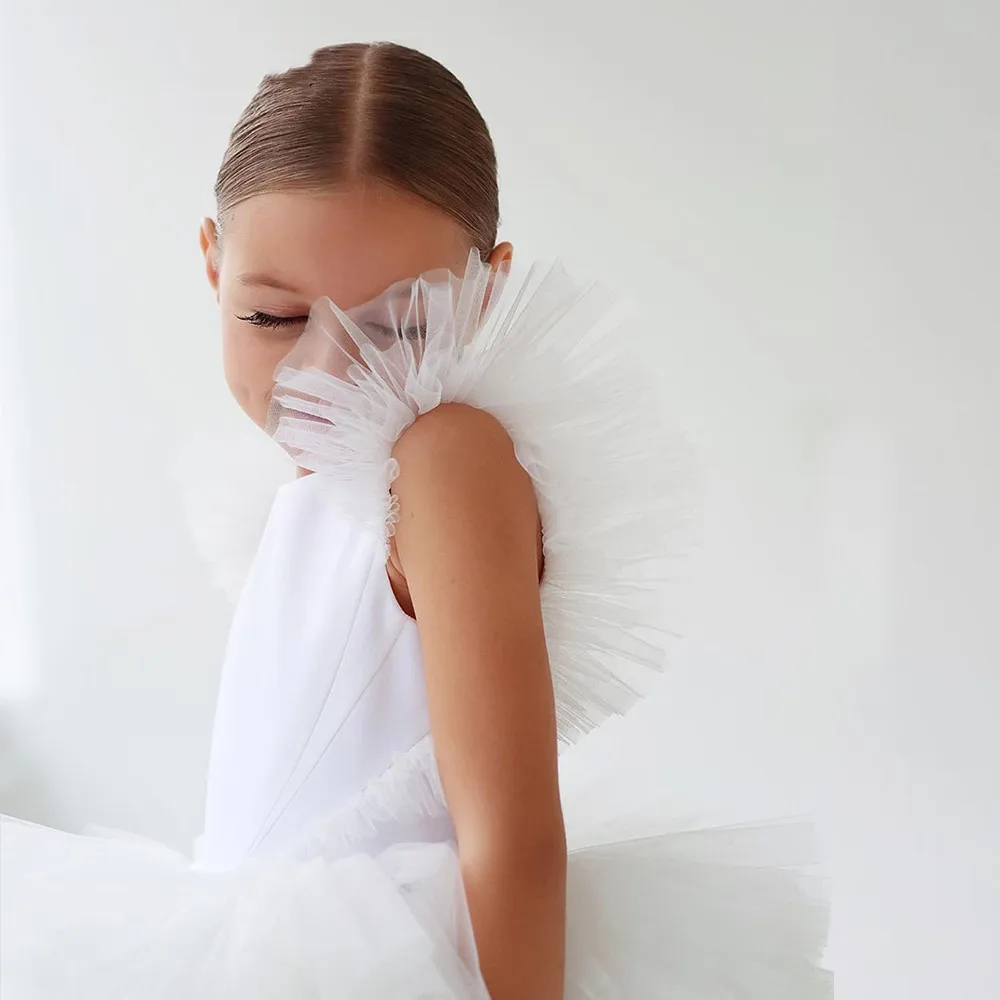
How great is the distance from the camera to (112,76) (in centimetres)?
129

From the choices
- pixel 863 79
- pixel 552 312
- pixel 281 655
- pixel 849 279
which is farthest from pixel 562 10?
pixel 281 655

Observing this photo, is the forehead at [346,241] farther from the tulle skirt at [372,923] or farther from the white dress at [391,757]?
the tulle skirt at [372,923]

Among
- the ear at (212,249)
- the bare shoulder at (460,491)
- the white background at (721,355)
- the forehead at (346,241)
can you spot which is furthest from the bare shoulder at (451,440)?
the white background at (721,355)

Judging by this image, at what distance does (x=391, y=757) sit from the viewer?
634mm

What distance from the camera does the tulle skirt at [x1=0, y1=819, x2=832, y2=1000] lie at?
19.4 inches

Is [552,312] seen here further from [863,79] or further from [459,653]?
[863,79]

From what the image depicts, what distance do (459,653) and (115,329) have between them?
982 mm

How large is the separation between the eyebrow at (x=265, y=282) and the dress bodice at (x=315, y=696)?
11 cm

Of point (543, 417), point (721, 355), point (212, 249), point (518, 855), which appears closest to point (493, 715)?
point (518, 855)

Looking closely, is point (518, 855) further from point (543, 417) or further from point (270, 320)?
point (270, 320)

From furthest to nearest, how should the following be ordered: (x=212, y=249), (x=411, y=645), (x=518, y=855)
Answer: (x=212, y=249)
(x=411, y=645)
(x=518, y=855)

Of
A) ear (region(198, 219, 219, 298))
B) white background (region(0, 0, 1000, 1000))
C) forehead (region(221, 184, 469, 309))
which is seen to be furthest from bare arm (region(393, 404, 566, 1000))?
white background (region(0, 0, 1000, 1000))

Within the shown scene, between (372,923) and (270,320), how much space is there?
1.16 ft

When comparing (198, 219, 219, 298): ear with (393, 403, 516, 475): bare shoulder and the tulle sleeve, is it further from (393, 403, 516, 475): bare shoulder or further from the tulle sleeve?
(393, 403, 516, 475): bare shoulder
